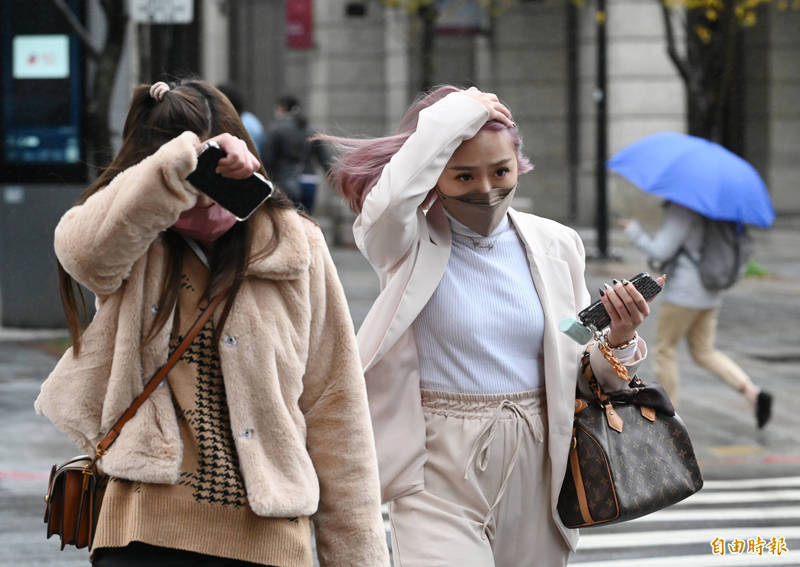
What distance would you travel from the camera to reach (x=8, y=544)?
604cm

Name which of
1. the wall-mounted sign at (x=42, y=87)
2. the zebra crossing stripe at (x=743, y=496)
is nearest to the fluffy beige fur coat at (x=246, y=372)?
the zebra crossing stripe at (x=743, y=496)

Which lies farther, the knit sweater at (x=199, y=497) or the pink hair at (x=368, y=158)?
the pink hair at (x=368, y=158)

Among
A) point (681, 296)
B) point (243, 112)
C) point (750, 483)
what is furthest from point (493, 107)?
point (243, 112)

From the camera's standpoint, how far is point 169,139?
2.86 meters

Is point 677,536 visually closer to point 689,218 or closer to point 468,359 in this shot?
point 689,218

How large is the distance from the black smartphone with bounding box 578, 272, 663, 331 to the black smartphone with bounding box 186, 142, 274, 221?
114 centimetres

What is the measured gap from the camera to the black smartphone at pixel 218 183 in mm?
2658

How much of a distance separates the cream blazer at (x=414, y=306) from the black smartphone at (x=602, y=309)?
5.4 inches

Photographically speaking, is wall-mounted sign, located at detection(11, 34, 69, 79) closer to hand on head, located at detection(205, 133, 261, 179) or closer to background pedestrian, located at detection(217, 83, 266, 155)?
background pedestrian, located at detection(217, 83, 266, 155)

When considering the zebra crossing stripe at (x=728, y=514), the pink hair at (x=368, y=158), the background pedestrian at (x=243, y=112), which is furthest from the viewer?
the background pedestrian at (x=243, y=112)

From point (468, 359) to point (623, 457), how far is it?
479mm

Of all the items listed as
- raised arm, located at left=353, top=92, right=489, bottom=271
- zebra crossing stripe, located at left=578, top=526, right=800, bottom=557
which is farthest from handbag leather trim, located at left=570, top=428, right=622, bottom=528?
zebra crossing stripe, located at left=578, top=526, right=800, bottom=557

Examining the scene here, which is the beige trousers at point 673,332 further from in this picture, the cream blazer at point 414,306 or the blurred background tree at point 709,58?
the blurred background tree at point 709,58

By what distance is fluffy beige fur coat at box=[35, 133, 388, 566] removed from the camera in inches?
106
